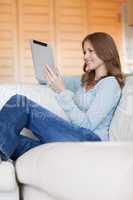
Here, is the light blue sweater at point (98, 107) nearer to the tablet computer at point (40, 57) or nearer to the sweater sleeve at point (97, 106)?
the sweater sleeve at point (97, 106)

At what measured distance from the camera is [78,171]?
101 cm

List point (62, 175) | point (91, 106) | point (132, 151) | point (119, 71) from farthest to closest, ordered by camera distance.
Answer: point (119, 71), point (91, 106), point (62, 175), point (132, 151)

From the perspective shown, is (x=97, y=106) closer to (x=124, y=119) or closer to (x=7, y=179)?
(x=124, y=119)

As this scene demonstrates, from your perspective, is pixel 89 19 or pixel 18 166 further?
pixel 89 19

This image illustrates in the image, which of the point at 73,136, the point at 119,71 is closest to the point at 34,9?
the point at 119,71

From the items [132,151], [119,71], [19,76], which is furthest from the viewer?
[19,76]

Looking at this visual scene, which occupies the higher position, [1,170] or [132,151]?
[132,151]

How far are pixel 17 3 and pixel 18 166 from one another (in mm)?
2744

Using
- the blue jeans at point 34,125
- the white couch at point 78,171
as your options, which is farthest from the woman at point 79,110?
the white couch at point 78,171

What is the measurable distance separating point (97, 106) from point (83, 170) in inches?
27.2

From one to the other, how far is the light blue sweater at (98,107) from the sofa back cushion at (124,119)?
2 centimetres

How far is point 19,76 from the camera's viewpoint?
3.81m

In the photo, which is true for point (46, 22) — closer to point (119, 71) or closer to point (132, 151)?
point (119, 71)

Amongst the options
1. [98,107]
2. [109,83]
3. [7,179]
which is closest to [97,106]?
[98,107]
